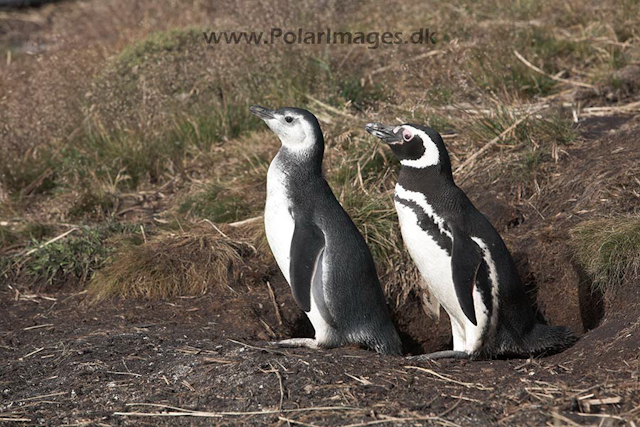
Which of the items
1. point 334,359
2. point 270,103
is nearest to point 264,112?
point 334,359

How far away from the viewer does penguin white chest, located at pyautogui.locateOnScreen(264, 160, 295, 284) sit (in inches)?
158

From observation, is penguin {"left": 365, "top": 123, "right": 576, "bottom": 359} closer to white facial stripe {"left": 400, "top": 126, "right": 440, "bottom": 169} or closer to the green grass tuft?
white facial stripe {"left": 400, "top": 126, "right": 440, "bottom": 169}

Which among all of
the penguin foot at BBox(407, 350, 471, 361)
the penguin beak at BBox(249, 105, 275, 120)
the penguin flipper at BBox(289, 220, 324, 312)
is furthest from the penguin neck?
the penguin foot at BBox(407, 350, 471, 361)

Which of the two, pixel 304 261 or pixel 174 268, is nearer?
pixel 304 261

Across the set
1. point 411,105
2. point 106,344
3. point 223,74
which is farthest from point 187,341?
point 223,74

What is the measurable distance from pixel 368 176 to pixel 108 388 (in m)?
2.61

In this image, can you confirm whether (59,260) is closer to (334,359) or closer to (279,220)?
(279,220)

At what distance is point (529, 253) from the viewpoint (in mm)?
4578

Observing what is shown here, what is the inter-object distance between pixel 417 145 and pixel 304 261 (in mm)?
787

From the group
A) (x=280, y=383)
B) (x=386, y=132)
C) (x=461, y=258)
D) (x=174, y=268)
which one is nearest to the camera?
(x=280, y=383)

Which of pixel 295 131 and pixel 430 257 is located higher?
pixel 295 131

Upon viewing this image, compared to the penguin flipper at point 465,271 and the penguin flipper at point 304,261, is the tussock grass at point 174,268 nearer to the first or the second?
the penguin flipper at point 304,261

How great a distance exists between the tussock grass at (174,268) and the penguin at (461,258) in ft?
4.05

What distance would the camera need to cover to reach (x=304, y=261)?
389 centimetres
